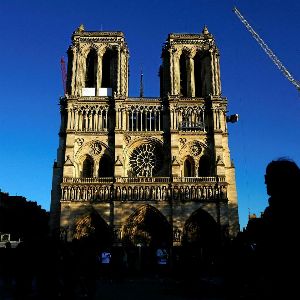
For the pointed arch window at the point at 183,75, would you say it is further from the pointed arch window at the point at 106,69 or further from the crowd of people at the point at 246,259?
the crowd of people at the point at 246,259

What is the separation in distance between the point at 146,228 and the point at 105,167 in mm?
7753

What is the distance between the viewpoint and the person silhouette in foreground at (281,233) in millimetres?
2820

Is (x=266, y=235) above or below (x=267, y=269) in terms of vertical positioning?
above

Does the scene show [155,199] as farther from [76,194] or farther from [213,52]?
[213,52]

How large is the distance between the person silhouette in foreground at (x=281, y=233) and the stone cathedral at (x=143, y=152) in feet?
107

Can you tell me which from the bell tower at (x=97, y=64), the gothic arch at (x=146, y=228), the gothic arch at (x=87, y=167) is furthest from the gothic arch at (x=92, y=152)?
the gothic arch at (x=146, y=228)

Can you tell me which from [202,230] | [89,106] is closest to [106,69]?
[89,106]

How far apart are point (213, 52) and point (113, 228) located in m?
21.1

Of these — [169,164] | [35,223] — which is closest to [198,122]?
[169,164]

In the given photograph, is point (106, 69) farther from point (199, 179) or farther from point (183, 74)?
point (199, 179)

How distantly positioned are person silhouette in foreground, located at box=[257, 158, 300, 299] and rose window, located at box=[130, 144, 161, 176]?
1431 inches

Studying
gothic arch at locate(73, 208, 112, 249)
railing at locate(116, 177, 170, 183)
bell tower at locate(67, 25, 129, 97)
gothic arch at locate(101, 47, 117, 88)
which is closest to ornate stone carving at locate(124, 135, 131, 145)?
railing at locate(116, 177, 170, 183)

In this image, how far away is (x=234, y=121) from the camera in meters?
43.7

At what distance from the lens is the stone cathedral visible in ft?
118
